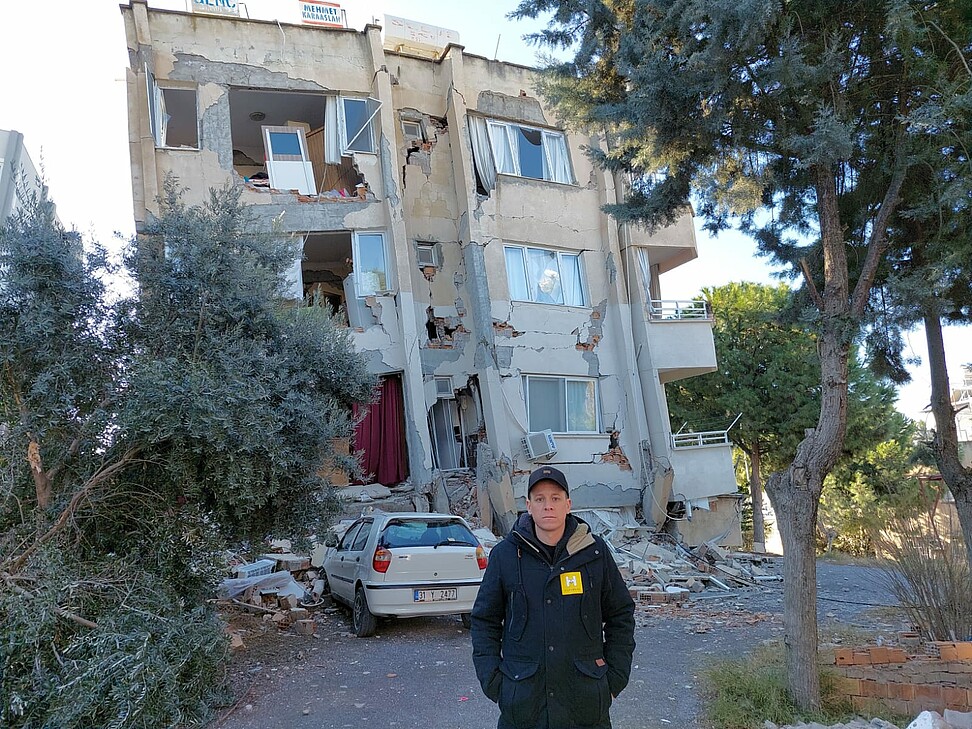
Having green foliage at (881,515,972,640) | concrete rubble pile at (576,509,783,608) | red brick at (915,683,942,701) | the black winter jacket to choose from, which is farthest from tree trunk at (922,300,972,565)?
the black winter jacket

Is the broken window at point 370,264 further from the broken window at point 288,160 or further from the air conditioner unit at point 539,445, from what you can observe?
the air conditioner unit at point 539,445

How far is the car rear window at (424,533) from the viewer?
31.7ft

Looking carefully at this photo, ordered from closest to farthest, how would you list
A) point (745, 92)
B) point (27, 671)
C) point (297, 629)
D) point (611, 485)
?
1. point (27, 671)
2. point (745, 92)
3. point (297, 629)
4. point (611, 485)

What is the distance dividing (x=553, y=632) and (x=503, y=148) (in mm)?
16701

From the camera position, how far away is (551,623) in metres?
3.40

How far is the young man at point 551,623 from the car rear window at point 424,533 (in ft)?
20.4

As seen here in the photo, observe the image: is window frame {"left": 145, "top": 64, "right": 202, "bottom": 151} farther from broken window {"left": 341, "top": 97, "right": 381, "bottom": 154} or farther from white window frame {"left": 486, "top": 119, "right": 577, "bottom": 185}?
white window frame {"left": 486, "top": 119, "right": 577, "bottom": 185}

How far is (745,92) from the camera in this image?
24.9 ft

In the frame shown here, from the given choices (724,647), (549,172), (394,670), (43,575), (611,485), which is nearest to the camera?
(43,575)

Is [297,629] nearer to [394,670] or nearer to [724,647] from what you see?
[394,670]

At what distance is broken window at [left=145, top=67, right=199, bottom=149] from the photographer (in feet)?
54.1

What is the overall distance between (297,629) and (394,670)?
2.74 meters

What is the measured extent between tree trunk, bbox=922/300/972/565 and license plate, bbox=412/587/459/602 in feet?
18.8

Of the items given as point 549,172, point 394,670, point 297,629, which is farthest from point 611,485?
point 394,670
